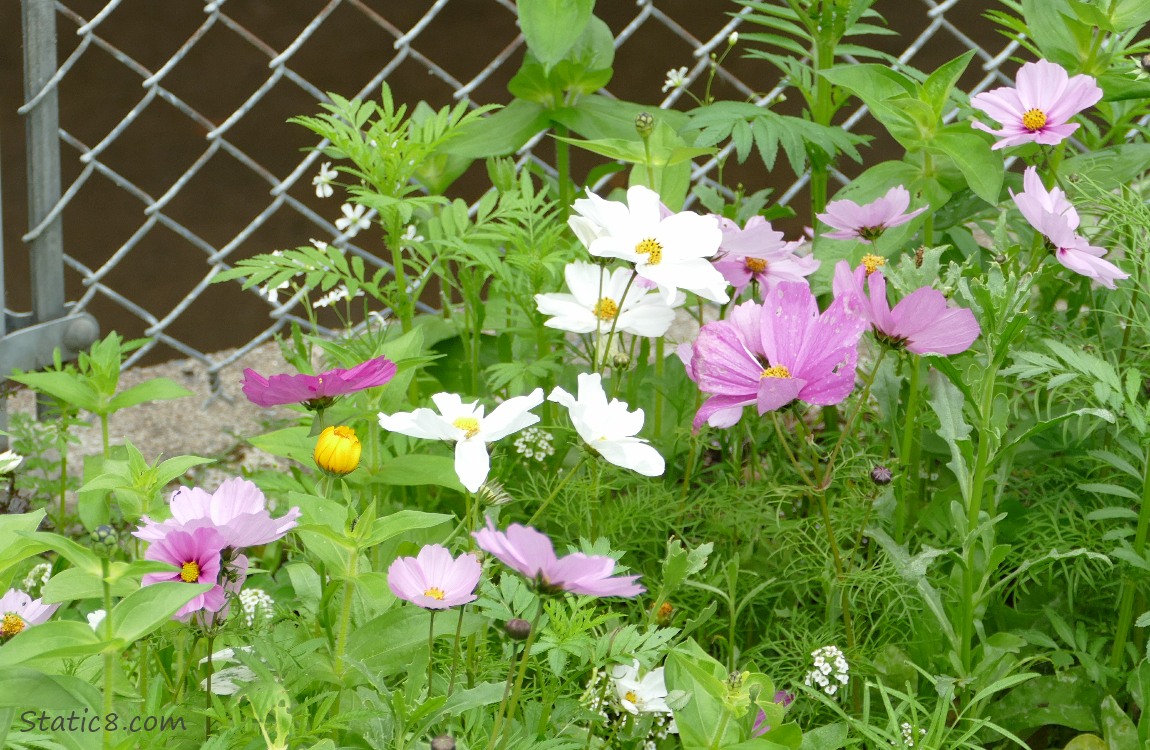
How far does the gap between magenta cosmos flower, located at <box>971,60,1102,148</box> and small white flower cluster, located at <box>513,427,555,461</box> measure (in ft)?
1.70

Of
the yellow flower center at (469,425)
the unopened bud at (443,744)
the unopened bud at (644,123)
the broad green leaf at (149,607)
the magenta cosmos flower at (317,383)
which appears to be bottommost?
the unopened bud at (443,744)

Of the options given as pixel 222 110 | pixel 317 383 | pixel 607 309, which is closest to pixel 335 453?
pixel 317 383

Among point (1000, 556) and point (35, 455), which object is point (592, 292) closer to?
point (1000, 556)

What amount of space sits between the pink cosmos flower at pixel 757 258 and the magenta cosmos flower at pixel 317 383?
0.41 metres

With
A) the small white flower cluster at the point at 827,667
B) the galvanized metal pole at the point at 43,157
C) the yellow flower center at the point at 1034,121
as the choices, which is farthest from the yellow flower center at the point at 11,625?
the galvanized metal pole at the point at 43,157

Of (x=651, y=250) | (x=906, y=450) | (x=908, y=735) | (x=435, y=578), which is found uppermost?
(x=651, y=250)

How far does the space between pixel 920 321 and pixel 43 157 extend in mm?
1261

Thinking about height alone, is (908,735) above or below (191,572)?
below

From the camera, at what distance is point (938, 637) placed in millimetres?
1030

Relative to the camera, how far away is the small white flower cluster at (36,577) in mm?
1104

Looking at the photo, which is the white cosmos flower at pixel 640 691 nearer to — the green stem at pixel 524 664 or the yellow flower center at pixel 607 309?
the green stem at pixel 524 664

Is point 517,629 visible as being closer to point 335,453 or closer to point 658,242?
point 335,453

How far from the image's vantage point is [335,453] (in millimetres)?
765

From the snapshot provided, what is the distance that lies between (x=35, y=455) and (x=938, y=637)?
3.79 ft
